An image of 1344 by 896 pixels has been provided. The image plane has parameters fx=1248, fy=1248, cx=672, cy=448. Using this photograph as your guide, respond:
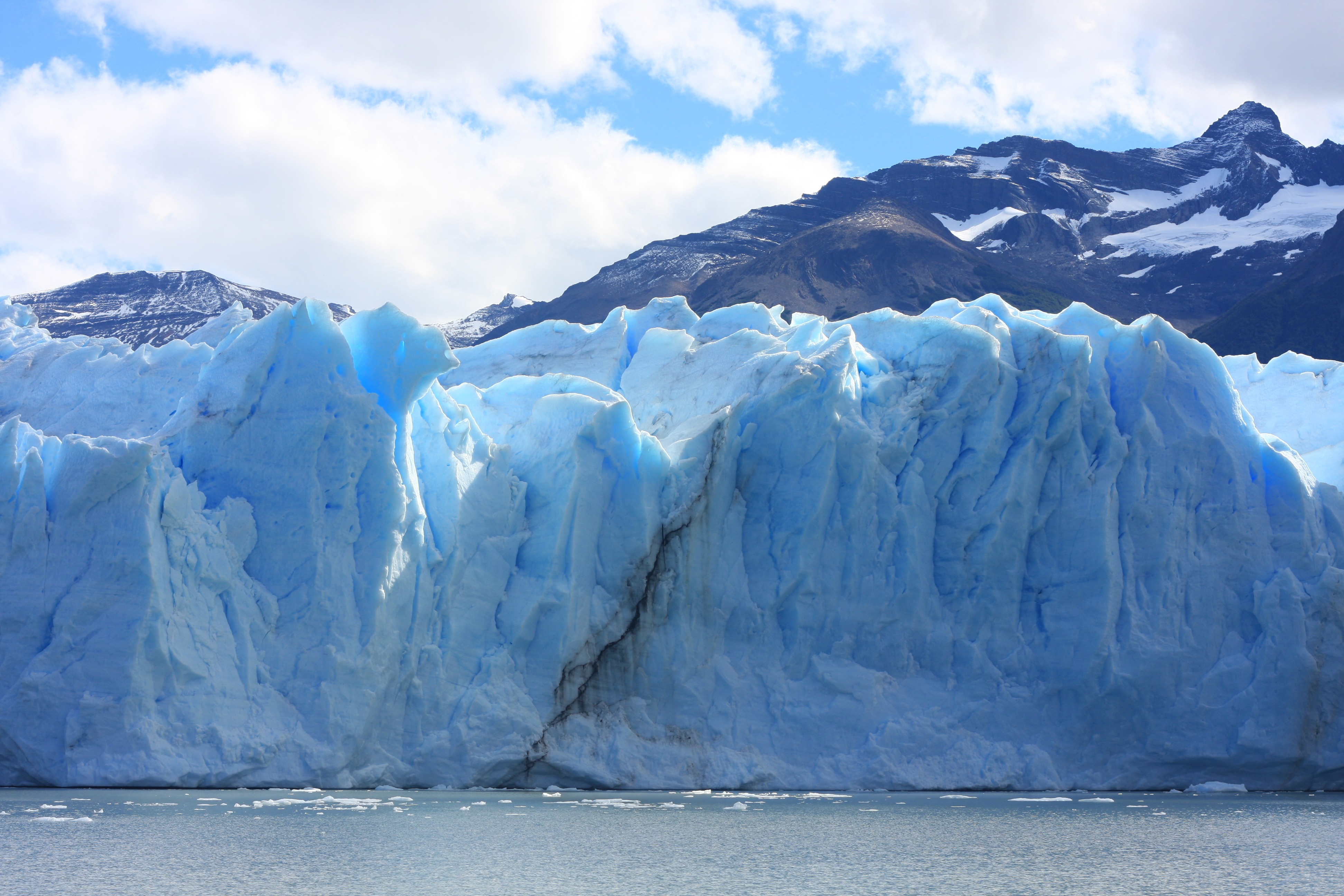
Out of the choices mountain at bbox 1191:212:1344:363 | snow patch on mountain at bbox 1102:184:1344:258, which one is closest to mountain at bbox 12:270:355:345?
mountain at bbox 1191:212:1344:363

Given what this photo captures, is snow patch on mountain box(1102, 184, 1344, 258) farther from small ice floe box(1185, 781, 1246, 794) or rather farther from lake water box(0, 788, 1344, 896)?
lake water box(0, 788, 1344, 896)

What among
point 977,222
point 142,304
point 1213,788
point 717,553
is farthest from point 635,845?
point 977,222

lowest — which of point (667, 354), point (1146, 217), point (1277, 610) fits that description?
point (1277, 610)

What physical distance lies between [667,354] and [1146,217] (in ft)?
276

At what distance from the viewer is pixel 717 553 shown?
1675 cm

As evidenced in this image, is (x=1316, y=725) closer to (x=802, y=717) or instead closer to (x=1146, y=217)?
(x=802, y=717)

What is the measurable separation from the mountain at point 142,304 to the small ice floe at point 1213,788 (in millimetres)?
32893

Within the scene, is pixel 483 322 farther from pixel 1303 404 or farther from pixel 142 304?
pixel 1303 404

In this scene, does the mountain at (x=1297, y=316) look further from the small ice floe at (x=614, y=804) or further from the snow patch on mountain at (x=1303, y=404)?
the small ice floe at (x=614, y=804)

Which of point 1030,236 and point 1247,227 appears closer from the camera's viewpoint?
point 1247,227

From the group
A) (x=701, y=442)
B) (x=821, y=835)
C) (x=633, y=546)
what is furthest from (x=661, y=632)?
(x=821, y=835)

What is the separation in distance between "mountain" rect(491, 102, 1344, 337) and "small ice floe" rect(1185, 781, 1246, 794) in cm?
4773

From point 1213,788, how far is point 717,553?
749 centimetres

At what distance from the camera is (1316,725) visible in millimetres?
16812
